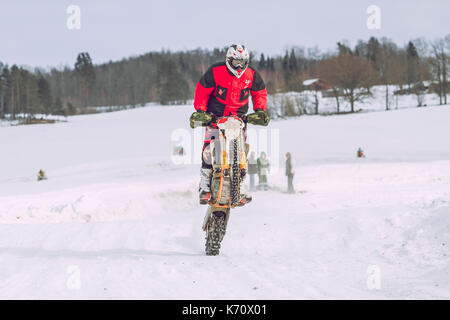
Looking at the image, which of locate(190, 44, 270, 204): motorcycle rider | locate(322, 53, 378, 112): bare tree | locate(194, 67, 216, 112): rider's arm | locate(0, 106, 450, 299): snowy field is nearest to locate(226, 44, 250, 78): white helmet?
locate(190, 44, 270, 204): motorcycle rider

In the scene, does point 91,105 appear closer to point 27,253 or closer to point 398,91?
point 398,91

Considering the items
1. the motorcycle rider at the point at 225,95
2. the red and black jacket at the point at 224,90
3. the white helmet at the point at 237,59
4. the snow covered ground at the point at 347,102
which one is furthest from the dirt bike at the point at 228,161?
the snow covered ground at the point at 347,102

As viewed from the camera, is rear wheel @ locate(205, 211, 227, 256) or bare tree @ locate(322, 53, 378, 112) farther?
bare tree @ locate(322, 53, 378, 112)

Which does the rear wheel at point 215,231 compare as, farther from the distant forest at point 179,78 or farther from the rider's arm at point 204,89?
the distant forest at point 179,78

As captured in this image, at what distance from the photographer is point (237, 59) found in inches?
261

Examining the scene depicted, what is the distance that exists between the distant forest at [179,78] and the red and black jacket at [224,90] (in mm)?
70804

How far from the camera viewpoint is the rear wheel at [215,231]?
7340 millimetres

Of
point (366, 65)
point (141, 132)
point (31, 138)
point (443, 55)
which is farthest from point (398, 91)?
point (31, 138)

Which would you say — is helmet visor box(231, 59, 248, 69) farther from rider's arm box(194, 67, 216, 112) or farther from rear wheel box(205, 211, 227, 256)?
rear wheel box(205, 211, 227, 256)

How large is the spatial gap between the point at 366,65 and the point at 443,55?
1619 cm

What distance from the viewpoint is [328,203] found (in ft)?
47.2

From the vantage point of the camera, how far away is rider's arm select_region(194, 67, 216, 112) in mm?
6797

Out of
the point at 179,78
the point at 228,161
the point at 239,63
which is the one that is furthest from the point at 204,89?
the point at 179,78

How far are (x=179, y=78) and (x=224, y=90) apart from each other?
11027 cm
